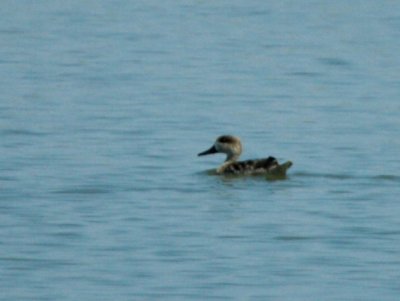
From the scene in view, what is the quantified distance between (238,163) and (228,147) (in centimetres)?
82

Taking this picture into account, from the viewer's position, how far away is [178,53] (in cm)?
2939

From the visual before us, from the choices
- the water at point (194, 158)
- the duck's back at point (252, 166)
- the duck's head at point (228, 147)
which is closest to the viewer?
the water at point (194, 158)

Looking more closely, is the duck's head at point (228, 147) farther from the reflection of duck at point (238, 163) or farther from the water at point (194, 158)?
the water at point (194, 158)

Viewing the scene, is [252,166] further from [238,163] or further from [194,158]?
[194,158]

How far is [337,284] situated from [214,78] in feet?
42.5

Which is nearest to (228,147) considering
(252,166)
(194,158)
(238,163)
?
(194,158)

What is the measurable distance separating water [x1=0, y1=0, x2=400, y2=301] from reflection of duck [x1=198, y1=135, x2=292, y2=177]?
0.48 ft

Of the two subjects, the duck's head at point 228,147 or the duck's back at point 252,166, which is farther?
the duck's head at point 228,147

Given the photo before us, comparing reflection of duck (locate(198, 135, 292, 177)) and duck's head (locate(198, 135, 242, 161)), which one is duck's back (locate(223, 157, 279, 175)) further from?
duck's head (locate(198, 135, 242, 161))

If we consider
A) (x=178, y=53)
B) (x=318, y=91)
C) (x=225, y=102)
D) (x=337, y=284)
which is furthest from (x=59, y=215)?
(x=178, y=53)

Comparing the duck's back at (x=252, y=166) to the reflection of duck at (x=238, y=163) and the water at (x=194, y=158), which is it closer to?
the reflection of duck at (x=238, y=163)

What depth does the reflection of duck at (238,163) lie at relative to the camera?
1770 cm

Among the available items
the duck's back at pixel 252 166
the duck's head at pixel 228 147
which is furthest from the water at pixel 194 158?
the duck's head at pixel 228 147

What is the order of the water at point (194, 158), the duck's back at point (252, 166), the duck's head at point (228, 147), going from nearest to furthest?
1. the water at point (194, 158)
2. the duck's back at point (252, 166)
3. the duck's head at point (228, 147)
